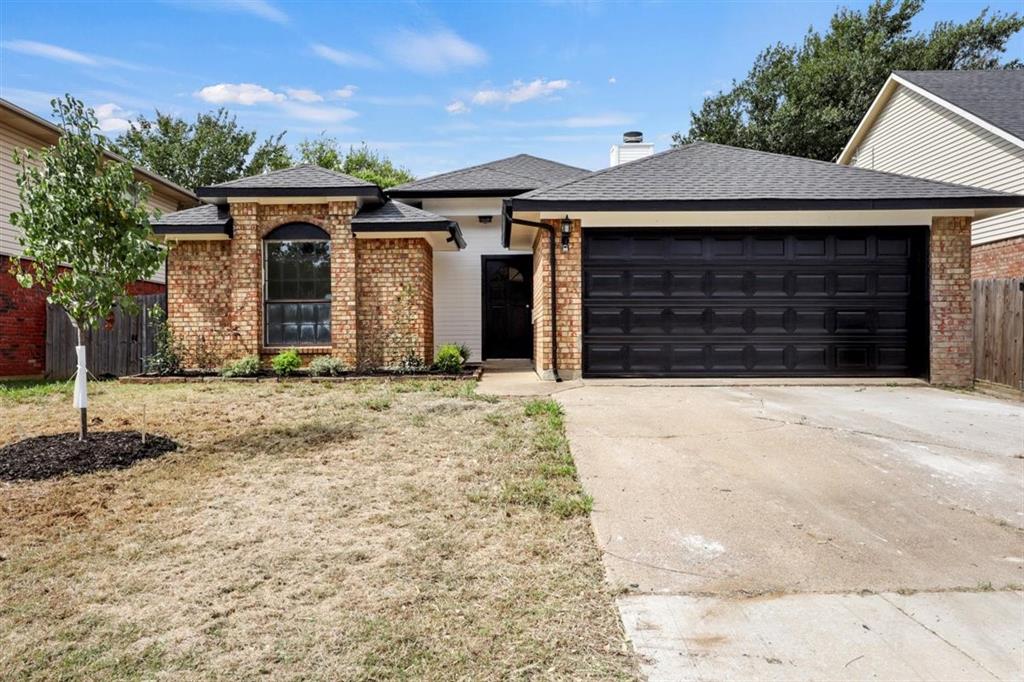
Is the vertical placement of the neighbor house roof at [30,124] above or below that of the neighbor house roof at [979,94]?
below

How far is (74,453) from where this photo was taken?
4.57m

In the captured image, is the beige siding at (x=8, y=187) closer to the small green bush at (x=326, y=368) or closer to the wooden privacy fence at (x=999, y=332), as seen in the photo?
the small green bush at (x=326, y=368)

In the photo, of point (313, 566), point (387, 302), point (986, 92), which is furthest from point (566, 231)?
point (986, 92)

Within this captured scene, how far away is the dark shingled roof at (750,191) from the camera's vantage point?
26.8 feet

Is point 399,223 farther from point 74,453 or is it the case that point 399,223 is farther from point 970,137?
point 970,137

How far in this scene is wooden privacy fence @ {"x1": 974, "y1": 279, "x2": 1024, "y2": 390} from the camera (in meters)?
7.61

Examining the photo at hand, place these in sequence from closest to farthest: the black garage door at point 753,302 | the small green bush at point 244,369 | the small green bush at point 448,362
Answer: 1. the black garage door at point 753,302
2. the small green bush at point 244,369
3. the small green bush at point 448,362

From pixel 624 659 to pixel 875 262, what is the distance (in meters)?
8.80

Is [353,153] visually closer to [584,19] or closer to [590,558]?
[584,19]

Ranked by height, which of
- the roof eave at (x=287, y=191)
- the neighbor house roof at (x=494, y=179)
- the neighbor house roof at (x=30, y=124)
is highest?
the neighbor house roof at (x=30, y=124)

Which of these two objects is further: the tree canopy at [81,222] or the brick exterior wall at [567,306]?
the brick exterior wall at [567,306]

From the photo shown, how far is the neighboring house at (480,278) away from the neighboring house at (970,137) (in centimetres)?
1037

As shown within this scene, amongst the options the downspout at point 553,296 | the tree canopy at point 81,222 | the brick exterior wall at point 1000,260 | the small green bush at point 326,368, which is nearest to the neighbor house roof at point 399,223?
the downspout at point 553,296

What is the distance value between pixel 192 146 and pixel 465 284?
2576 cm
